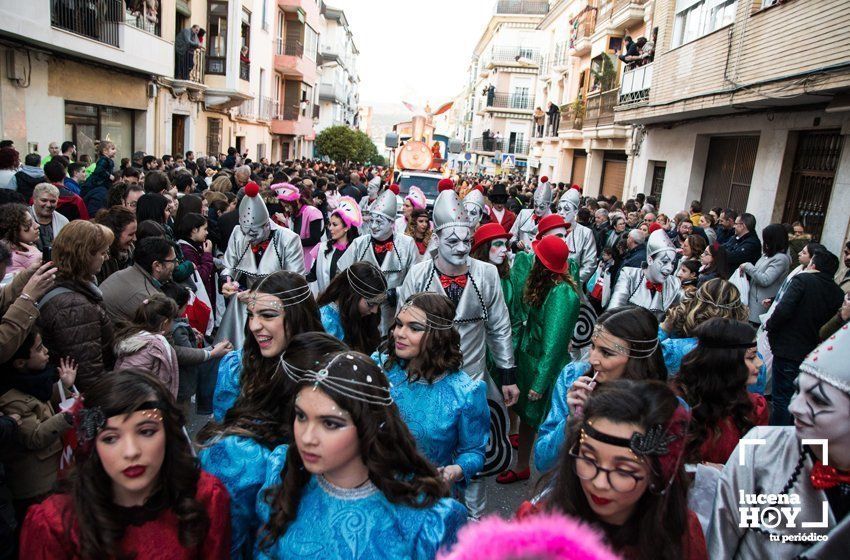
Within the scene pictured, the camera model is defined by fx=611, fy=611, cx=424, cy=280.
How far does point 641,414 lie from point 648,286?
434 cm

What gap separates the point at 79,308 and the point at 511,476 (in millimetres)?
3319

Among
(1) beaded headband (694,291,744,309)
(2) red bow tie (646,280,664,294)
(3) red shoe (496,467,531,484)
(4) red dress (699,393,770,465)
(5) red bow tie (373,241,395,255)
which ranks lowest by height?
(3) red shoe (496,467,531,484)

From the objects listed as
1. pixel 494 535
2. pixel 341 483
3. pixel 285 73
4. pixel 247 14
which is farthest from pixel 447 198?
pixel 285 73

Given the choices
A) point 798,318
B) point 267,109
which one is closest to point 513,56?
point 267,109

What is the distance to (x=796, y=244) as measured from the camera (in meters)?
8.18

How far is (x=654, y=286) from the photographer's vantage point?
5953 mm

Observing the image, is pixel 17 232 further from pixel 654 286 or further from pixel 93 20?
pixel 93 20

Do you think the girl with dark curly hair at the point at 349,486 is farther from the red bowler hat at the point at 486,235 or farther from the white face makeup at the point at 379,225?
the white face makeup at the point at 379,225

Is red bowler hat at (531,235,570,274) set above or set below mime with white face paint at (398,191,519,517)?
above

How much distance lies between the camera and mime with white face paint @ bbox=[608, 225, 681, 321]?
582cm

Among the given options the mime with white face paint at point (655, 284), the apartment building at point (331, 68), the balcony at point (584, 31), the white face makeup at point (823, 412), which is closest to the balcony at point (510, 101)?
the apartment building at point (331, 68)

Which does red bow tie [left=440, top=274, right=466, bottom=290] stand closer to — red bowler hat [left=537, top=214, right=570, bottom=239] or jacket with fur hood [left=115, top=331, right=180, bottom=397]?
jacket with fur hood [left=115, top=331, right=180, bottom=397]

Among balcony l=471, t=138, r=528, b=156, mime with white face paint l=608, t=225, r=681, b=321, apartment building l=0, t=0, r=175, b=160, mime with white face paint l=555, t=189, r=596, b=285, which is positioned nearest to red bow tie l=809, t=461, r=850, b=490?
mime with white face paint l=608, t=225, r=681, b=321

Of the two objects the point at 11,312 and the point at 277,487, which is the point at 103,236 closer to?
the point at 11,312
